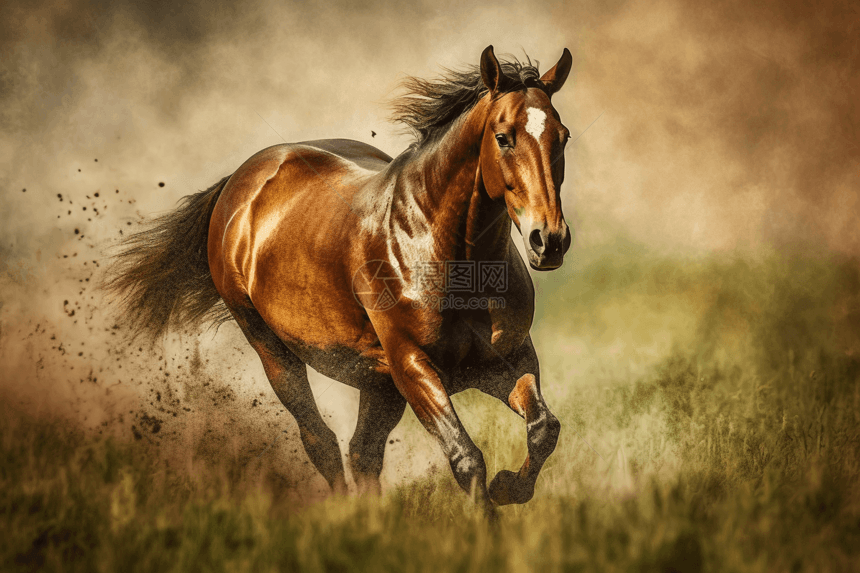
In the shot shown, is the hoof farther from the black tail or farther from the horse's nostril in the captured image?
the black tail

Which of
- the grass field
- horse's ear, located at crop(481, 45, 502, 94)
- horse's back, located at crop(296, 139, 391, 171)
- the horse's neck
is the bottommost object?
the grass field

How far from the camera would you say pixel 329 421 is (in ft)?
18.6

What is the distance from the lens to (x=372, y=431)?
13.4 feet

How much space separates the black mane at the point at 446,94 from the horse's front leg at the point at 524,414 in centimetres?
119

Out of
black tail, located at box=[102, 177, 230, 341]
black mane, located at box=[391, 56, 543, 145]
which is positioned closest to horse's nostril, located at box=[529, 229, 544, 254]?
black mane, located at box=[391, 56, 543, 145]

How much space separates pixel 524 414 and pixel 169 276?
3170 mm

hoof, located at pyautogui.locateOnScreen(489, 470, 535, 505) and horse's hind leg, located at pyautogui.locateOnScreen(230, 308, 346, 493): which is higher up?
horse's hind leg, located at pyautogui.locateOnScreen(230, 308, 346, 493)

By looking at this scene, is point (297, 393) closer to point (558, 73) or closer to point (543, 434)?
point (543, 434)

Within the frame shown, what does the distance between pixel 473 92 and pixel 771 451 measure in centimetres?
285

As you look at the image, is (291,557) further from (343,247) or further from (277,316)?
(277,316)

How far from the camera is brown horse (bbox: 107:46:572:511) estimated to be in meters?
2.82

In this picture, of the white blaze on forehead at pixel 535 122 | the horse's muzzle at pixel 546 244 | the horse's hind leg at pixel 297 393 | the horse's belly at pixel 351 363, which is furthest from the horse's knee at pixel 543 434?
the horse's hind leg at pixel 297 393

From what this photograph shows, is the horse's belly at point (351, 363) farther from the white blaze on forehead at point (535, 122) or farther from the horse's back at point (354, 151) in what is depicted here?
the white blaze on forehead at point (535, 122)

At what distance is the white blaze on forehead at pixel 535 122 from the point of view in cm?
275
